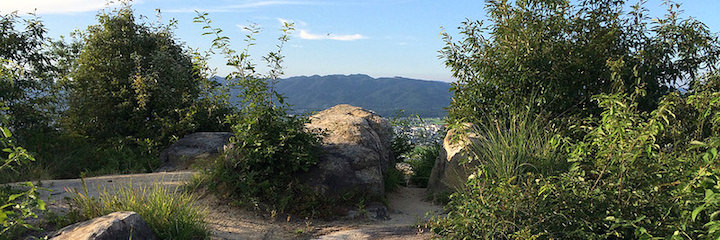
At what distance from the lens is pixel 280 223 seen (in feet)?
20.3

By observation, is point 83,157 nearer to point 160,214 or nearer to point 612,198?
point 160,214

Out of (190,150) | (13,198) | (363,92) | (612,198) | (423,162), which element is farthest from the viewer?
(363,92)

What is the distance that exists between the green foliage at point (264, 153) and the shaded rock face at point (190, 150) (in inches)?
138

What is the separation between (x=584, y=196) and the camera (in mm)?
4055

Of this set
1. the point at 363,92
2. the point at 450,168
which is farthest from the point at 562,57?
the point at 363,92

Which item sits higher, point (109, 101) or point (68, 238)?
point (109, 101)

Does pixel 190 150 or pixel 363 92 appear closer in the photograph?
pixel 190 150

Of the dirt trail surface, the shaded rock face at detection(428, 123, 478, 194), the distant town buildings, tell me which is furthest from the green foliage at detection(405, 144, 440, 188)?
the dirt trail surface

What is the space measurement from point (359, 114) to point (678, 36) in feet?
19.9

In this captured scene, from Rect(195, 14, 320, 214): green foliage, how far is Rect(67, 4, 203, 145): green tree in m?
5.20

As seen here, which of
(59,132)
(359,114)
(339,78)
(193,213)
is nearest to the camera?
(193,213)

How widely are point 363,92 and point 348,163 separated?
124726 millimetres

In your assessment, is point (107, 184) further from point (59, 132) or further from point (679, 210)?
point (679, 210)

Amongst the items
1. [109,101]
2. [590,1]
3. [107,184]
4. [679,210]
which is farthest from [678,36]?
[109,101]
